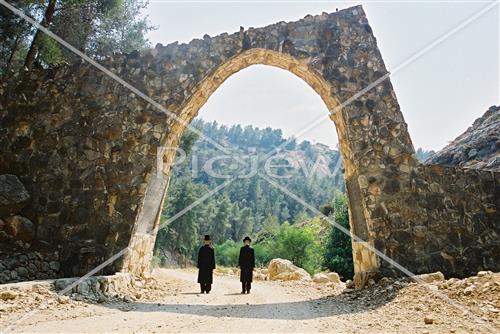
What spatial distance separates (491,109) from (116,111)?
14537 mm

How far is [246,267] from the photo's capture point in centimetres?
875

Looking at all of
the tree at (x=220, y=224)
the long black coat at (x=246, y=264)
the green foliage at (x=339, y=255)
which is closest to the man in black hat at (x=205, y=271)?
the long black coat at (x=246, y=264)

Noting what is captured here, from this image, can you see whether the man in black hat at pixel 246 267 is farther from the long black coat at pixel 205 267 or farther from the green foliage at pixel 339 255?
the green foliage at pixel 339 255

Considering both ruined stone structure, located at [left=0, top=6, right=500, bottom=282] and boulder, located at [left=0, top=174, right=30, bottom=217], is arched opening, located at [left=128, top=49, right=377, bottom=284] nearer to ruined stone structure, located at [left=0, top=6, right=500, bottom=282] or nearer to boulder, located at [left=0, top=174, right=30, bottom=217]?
ruined stone structure, located at [left=0, top=6, right=500, bottom=282]

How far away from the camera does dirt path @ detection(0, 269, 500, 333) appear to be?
409 centimetres

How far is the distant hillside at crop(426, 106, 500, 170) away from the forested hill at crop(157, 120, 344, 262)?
451 cm

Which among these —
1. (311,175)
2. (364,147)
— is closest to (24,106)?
(364,147)

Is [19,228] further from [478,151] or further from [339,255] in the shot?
[339,255]

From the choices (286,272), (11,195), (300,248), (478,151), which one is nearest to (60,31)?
(11,195)

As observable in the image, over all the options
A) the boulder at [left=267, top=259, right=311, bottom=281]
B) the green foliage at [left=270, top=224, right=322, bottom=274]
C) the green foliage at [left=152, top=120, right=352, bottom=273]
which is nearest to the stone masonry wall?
the boulder at [left=267, top=259, right=311, bottom=281]

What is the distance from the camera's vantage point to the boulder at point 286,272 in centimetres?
1216

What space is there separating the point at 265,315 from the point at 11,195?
19.2 feet

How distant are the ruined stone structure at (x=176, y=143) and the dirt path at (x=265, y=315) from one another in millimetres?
1354

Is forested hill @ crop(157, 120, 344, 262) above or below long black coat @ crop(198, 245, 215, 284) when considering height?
above
